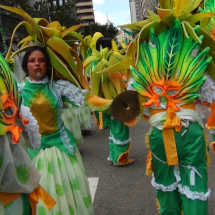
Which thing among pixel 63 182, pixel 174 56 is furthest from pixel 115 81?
pixel 63 182

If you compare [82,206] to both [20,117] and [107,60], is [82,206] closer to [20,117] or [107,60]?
[20,117]

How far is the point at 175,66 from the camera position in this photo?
218 centimetres

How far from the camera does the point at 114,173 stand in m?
4.11

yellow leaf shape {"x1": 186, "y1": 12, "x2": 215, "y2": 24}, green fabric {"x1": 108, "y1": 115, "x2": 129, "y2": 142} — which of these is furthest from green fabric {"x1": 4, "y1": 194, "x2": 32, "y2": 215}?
green fabric {"x1": 108, "y1": 115, "x2": 129, "y2": 142}

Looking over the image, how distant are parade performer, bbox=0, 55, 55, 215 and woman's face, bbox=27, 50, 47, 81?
34.5 inches

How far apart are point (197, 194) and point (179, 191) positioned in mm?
152

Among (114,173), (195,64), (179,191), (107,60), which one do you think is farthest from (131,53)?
(114,173)

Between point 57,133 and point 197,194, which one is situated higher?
point 57,133

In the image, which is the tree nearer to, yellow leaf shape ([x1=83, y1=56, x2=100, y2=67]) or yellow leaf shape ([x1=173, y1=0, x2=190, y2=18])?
yellow leaf shape ([x1=83, y1=56, x2=100, y2=67])

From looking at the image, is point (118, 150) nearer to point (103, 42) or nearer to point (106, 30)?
point (103, 42)

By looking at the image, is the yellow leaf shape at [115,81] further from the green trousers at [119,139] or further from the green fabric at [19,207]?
the green fabric at [19,207]

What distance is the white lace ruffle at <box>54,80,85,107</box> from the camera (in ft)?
8.36

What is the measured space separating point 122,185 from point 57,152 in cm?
151

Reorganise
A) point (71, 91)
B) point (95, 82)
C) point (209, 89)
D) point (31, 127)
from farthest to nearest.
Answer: point (95, 82) < point (71, 91) < point (209, 89) < point (31, 127)
